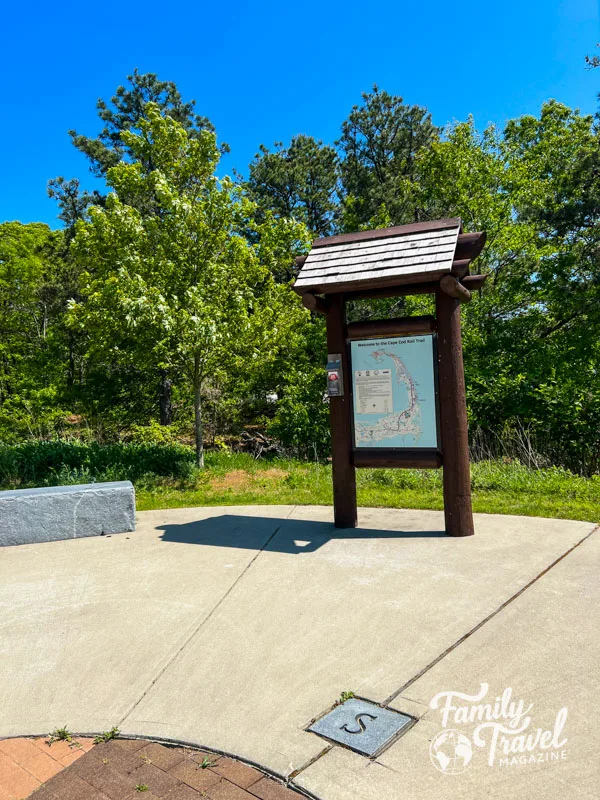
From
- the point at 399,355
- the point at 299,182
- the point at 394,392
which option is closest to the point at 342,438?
Result: the point at 394,392

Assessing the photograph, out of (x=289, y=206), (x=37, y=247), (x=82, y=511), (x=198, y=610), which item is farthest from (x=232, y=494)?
(x=37, y=247)

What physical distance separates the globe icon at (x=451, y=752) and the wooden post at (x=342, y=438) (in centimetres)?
377

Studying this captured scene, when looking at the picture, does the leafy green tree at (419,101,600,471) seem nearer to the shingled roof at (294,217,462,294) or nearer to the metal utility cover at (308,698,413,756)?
the shingled roof at (294,217,462,294)

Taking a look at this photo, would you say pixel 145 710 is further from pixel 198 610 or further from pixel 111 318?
pixel 111 318

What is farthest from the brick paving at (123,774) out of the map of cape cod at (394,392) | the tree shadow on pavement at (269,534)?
the map of cape cod at (394,392)

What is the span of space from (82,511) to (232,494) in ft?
8.76

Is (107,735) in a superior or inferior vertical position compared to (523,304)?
inferior

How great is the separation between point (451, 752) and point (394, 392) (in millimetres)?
4070

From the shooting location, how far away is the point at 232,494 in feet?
30.0

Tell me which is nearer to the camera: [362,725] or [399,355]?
[362,725]

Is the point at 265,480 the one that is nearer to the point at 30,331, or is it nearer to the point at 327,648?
the point at 327,648

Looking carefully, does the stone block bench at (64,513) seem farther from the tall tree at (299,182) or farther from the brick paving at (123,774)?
the tall tree at (299,182)

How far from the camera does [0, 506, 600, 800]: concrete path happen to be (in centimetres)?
268

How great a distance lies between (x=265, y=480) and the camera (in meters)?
9.97
